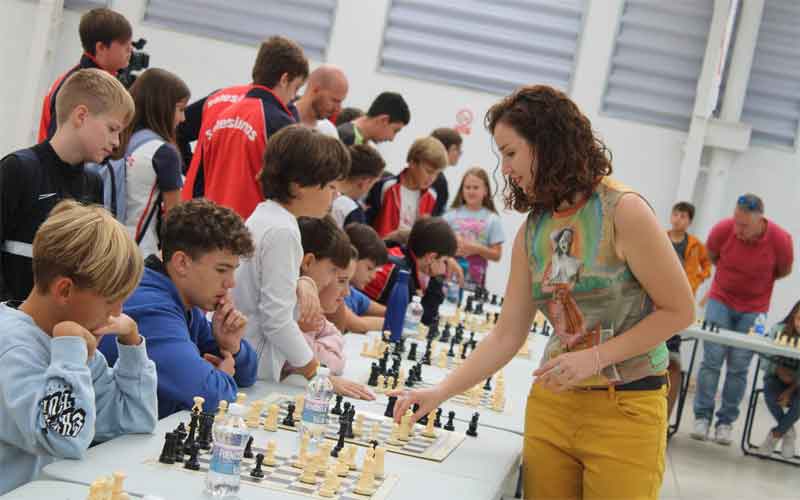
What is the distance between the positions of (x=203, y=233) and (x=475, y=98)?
25.0 ft

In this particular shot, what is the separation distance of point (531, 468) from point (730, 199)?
823cm

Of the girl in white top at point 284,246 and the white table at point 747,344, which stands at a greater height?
the girl in white top at point 284,246

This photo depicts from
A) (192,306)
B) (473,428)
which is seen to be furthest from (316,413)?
(473,428)

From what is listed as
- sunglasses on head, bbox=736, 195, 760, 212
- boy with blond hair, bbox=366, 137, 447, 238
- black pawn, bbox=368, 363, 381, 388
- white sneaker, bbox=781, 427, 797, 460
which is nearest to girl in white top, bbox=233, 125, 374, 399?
black pawn, bbox=368, 363, 381, 388

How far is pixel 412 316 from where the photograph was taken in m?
4.67

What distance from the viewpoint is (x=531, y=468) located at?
2467 mm

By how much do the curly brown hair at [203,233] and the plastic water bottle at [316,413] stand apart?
1.46 ft

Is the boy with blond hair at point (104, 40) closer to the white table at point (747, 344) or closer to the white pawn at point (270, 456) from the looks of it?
the white pawn at point (270, 456)

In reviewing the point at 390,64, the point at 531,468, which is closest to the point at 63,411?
the point at 531,468

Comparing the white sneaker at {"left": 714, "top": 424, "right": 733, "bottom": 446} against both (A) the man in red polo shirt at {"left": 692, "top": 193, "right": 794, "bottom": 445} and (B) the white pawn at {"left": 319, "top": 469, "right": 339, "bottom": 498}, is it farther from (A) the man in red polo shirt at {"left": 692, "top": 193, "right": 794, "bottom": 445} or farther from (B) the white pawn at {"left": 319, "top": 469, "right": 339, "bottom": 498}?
(B) the white pawn at {"left": 319, "top": 469, "right": 339, "bottom": 498}

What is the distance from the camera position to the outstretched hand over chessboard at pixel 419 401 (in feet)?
8.48

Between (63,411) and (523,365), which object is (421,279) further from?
(63,411)

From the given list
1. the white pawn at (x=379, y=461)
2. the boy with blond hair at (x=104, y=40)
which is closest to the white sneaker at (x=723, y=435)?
the boy with blond hair at (x=104, y=40)

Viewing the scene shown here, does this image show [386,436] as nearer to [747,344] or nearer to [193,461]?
[193,461]
